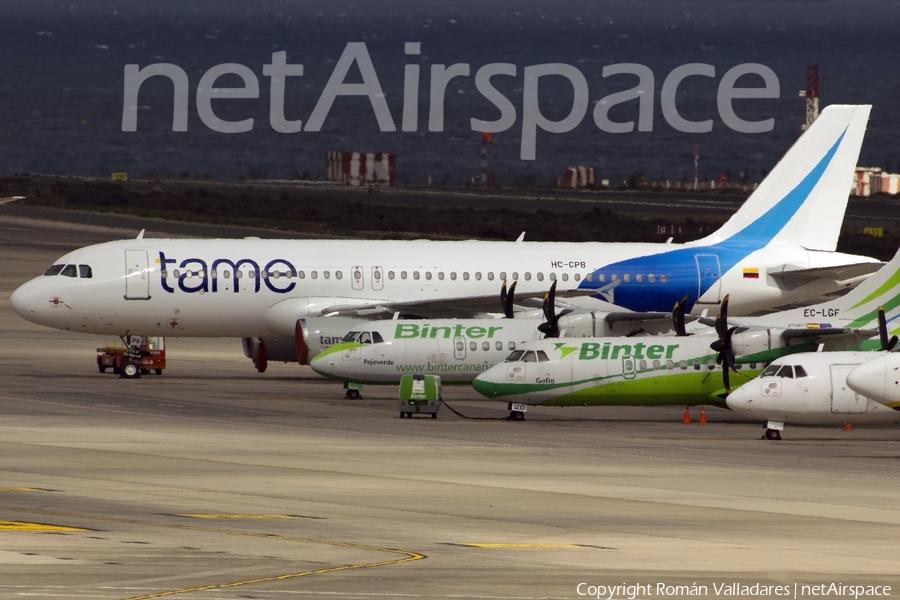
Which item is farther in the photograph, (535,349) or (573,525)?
(535,349)

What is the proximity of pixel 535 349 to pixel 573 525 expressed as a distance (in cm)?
1998

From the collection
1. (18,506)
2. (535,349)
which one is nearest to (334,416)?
(535,349)

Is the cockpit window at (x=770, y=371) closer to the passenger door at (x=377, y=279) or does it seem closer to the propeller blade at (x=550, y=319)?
the propeller blade at (x=550, y=319)

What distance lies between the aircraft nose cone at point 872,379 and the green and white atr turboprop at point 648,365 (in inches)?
243

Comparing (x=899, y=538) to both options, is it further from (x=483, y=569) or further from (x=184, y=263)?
(x=184, y=263)

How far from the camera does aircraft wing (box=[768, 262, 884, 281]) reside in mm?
59250

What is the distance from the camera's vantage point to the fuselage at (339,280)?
57031 millimetres

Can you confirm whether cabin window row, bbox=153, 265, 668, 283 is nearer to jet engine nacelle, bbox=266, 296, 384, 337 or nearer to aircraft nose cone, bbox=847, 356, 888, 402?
jet engine nacelle, bbox=266, 296, 384, 337

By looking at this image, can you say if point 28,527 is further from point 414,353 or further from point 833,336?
point 833,336

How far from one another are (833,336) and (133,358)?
2409cm

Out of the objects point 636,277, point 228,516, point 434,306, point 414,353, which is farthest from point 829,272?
point 228,516

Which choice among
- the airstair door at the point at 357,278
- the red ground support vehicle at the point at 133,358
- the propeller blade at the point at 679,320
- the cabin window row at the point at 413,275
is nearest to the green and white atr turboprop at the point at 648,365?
the propeller blade at the point at 679,320

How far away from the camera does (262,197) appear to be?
5502 inches

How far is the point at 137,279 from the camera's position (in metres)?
56.9
